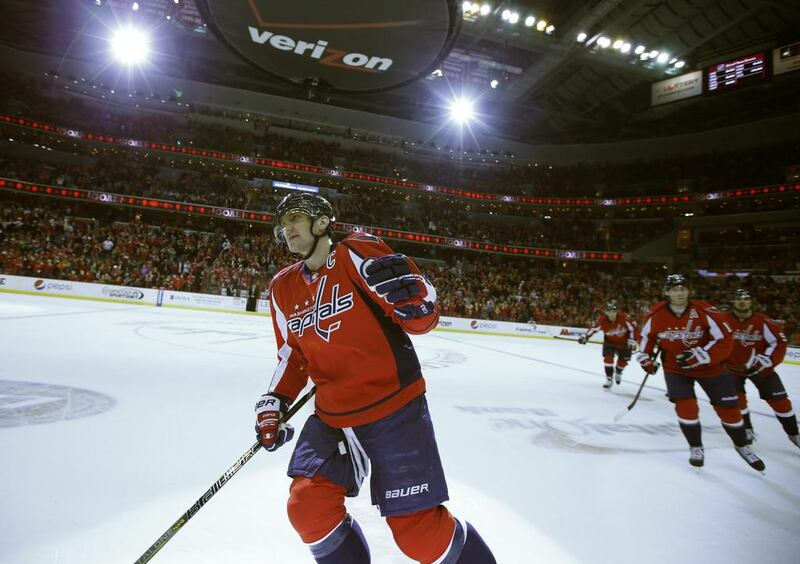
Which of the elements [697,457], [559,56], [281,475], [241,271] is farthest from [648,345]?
[559,56]

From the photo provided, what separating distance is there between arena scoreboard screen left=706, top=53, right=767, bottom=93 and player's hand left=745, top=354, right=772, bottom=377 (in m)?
18.5

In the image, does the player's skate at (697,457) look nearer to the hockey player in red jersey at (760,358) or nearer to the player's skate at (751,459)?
the player's skate at (751,459)

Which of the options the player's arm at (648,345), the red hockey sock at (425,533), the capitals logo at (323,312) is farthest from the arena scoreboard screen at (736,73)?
the red hockey sock at (425,533)

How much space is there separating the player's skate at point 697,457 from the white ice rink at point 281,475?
0.09m

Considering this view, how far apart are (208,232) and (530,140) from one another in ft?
72.8

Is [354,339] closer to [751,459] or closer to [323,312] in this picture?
[323,312]

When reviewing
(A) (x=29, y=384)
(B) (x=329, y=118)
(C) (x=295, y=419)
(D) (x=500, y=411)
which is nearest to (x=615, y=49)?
(B) (x=329, y=118)

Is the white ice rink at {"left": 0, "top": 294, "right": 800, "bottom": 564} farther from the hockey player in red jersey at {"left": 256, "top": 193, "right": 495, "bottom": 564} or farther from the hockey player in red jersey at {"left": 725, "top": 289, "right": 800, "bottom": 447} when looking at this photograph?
the hockey player in red jersey at {"left": 256, "top": 193, "right": 495, "bottom": 564}

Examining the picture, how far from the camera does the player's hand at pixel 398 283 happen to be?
64.4 inches

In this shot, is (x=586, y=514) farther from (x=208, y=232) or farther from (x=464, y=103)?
(x=208, y=232)

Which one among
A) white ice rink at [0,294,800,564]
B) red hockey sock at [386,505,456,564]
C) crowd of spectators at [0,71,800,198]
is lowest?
white ice rink at [0,294,800,564]

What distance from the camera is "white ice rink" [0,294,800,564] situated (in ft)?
6.96

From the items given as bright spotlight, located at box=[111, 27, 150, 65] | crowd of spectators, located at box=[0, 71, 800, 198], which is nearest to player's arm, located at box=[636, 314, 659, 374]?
bright spotlight, located at box=[111, 27, 150, 65]

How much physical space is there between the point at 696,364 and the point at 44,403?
5519 millimetres
